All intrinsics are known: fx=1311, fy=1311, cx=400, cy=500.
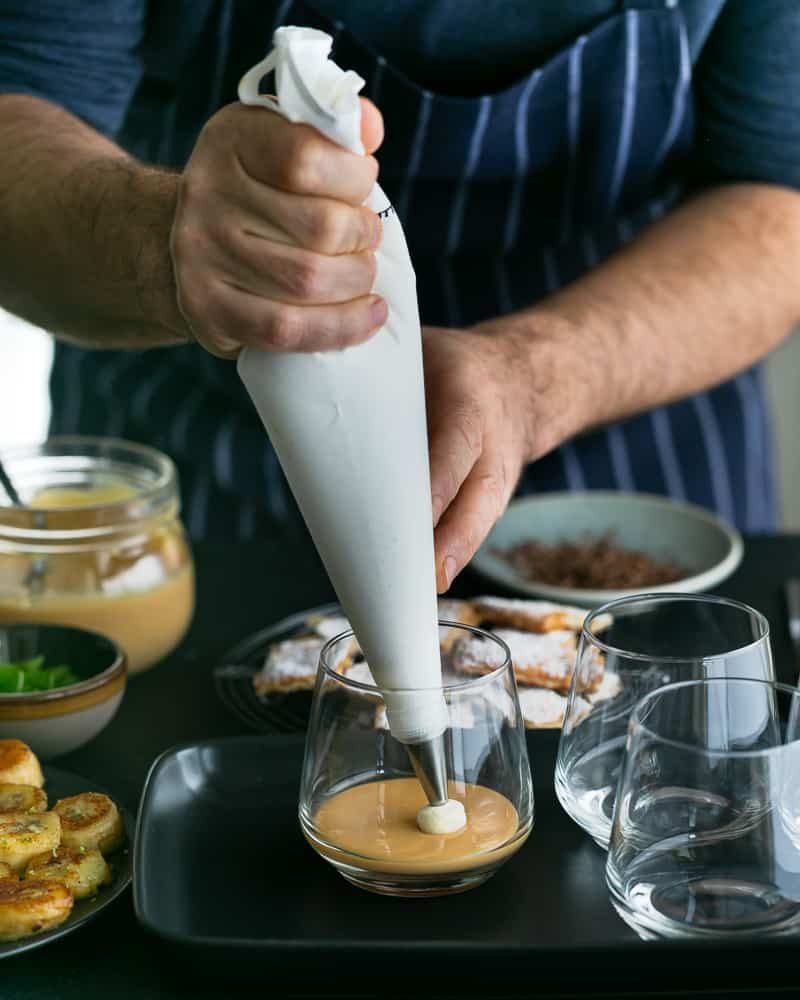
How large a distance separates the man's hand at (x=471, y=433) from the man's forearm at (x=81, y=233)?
177 mm

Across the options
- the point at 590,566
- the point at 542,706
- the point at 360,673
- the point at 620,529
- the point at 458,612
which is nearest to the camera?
the point at 360,673

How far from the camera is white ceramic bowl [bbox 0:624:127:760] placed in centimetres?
88

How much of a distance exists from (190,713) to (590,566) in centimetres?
46

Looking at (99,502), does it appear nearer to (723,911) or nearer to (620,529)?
(620,529)

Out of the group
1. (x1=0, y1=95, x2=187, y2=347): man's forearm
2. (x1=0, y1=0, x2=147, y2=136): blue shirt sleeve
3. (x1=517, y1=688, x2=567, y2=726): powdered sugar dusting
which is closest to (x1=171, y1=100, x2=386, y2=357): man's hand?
(x1=0, y1=95, x2=187, y2=347): man's forearm

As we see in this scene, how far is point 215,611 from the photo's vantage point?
122cm

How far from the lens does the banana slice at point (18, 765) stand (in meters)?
0.80

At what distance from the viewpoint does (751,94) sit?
1382mm

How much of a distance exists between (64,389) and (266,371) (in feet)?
3.86

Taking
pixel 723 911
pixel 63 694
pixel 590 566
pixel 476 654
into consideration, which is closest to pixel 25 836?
pixel 63 694

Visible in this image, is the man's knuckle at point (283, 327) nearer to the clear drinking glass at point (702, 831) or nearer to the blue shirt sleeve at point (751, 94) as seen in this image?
the clear drinking glass at point (702, 831)

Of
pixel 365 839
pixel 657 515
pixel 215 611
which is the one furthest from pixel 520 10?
pixel 365 839

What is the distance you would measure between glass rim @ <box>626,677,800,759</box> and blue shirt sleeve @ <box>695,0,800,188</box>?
0.83m

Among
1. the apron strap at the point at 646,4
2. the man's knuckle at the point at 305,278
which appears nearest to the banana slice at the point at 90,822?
the man's knuckle at the point at 305,278
